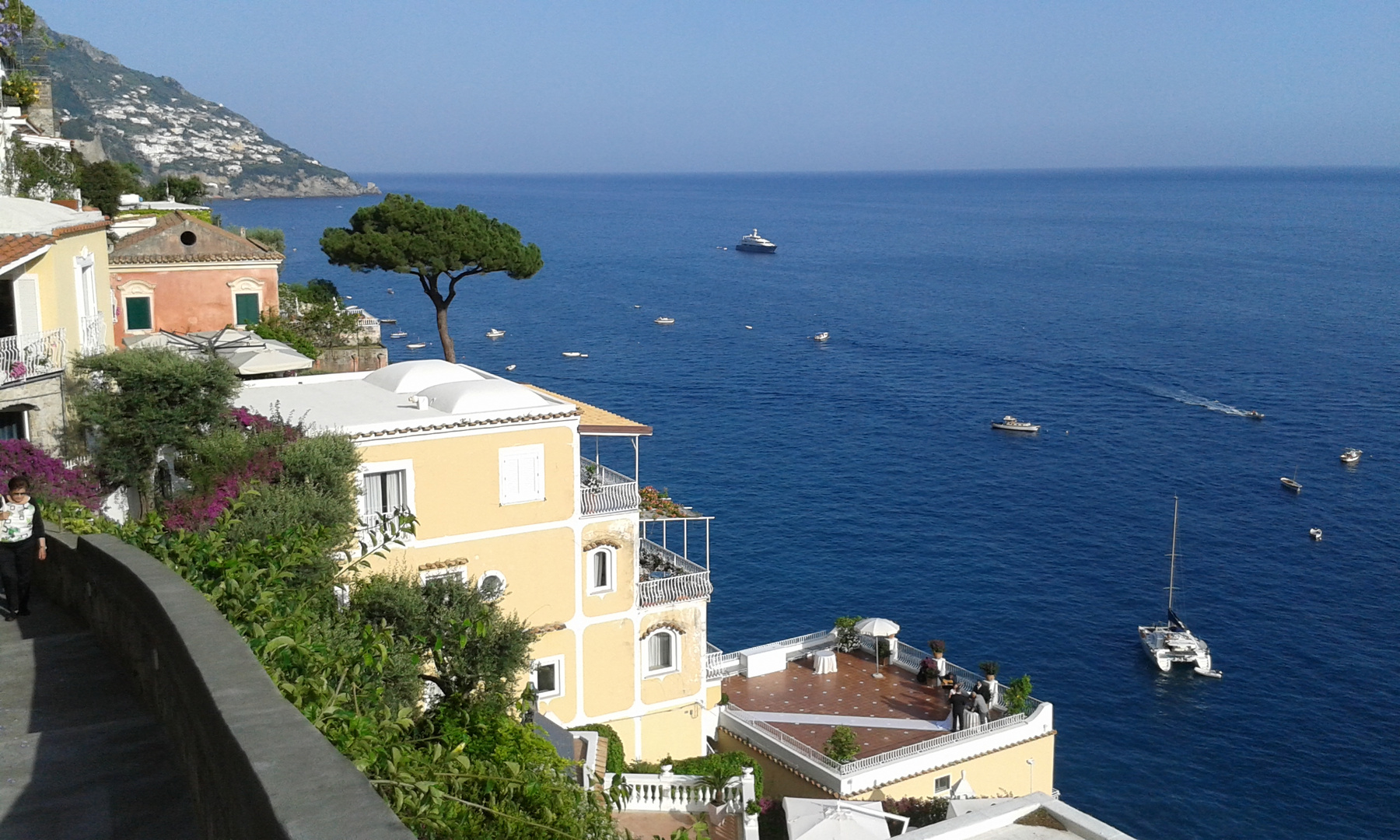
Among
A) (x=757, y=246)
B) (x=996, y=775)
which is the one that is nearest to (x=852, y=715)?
(x=996, y=775)

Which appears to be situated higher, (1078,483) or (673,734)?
(673,734)

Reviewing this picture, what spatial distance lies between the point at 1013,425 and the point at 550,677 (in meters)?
46.6

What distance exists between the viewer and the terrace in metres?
25.7

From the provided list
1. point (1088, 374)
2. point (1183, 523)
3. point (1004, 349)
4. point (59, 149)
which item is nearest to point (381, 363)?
point (59, 149)

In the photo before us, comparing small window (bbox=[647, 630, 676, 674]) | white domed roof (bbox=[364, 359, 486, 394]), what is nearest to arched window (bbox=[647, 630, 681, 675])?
small window (bbox=[647, 630, 676, 674])

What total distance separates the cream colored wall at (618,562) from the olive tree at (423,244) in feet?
63.7

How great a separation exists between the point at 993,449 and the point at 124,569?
192 ft

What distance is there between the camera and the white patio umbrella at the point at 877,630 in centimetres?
3164

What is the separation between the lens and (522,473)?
72.1 feet

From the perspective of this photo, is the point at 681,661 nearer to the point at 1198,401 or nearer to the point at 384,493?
the point at 384,493

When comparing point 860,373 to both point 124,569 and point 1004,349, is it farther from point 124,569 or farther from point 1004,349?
point 124,569

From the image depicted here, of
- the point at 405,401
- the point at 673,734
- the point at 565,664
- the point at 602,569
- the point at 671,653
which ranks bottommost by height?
the point at 673,734

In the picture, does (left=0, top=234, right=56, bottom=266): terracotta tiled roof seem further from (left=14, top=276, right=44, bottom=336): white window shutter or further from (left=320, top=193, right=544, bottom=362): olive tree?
(left=320, top=193, right=544, bottom=362): olive tree

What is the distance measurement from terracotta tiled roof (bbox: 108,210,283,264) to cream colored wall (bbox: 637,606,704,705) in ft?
54.1
